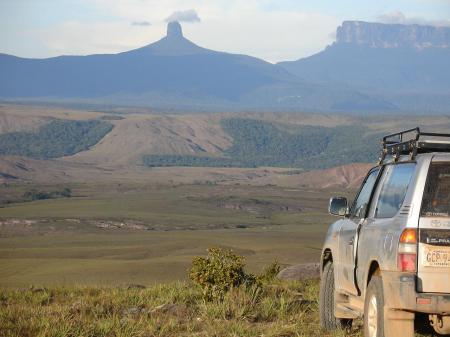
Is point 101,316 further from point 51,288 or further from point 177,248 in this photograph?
point 177,248

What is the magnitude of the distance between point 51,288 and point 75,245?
3095 cm

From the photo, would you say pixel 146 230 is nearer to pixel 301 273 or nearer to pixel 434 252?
pixel 301 273

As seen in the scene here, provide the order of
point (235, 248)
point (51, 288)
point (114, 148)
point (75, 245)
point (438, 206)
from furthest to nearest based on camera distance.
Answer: point (114, 148), point (75, 245), point (235, 248), point (51, 288), point (438, 206)

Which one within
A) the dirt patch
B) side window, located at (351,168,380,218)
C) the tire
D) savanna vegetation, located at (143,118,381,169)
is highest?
side window, located at (351,168,380,218)

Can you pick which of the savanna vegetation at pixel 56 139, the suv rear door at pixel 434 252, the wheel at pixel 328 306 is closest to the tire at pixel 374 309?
the suv rear door at pixel 434 252

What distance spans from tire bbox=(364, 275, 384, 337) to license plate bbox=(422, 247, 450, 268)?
2.15 feet

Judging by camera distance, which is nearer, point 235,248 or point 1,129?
point 235,248

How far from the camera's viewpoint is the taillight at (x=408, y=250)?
8305 millimetres

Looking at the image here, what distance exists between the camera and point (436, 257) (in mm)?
8273

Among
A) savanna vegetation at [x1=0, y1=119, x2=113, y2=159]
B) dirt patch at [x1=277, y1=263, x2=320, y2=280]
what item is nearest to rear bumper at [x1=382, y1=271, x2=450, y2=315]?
dirt patch at [x1=277, y1=263, x2=320, y2=280]

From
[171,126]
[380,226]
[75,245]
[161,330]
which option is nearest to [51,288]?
[161,330]

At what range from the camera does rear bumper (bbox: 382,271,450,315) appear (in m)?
8.24

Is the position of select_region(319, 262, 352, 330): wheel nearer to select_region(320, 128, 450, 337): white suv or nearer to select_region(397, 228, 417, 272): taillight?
select_region(320, 128, 450, 337): white suv

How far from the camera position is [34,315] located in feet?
37.4
